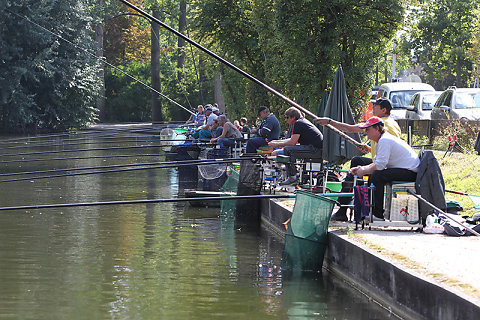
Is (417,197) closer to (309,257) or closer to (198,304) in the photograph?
(309,257)

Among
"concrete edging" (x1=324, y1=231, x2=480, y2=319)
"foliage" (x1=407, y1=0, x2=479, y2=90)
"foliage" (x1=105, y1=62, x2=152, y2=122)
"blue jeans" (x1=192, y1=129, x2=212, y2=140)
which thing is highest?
"foliage" (x1=407, y1=0, x2=479, y2=90)

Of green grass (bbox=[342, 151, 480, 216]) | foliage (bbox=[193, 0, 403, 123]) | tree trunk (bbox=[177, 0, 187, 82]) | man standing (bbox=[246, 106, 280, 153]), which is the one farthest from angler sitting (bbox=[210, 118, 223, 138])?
tree trunk (bbox=[177, 0, 187, 82])

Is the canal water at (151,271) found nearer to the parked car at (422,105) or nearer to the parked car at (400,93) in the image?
the parked car at (422,105)

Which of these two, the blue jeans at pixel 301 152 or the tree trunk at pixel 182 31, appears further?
the tree trunk at pixel 182 31

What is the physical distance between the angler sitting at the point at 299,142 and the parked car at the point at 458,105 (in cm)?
766

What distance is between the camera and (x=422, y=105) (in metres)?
26.6

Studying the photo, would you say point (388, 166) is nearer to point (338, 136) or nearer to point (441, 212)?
point (441, 212)

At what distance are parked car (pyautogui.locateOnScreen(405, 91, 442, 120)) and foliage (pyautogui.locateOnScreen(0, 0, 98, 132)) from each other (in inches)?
917

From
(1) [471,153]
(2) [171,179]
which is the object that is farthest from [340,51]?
(2) [171,179]

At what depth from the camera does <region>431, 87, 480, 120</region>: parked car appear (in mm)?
21766

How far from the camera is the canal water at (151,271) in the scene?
8797 mm

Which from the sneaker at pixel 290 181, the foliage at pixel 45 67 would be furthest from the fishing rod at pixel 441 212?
the foliage at pixel 45 67

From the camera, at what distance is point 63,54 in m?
47.5

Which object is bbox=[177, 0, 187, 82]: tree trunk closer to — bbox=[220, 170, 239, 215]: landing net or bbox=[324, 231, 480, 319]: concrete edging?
bbox=[220, 170, 239, 215]: landing net
